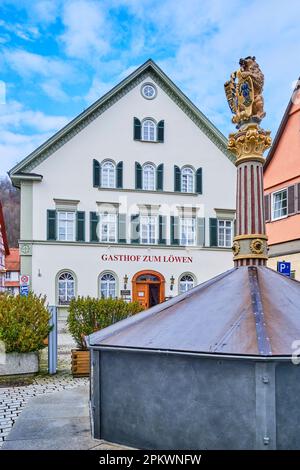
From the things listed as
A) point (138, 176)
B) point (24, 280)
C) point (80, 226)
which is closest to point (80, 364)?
point (24, 280)

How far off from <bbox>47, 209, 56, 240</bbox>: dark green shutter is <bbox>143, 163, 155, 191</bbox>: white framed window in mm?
5008

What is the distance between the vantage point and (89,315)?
11.0 metres

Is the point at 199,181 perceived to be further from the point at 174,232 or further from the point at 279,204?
the point at 279,204

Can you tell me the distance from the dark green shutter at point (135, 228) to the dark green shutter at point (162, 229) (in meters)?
1.13

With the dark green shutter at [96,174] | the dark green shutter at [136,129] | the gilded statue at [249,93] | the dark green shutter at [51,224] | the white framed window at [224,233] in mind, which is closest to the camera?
the gilded statue at [249,93]

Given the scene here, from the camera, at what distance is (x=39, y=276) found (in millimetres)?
21828

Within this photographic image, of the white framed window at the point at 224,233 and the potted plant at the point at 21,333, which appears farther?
Result: the white framed window at the point at 224,233

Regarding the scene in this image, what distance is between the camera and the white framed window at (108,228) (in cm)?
2297

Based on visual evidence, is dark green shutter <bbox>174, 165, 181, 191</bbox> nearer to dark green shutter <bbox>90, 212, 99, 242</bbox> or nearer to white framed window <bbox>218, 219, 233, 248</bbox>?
white framed window <bbox>218, 219, 233, 248</bbox>

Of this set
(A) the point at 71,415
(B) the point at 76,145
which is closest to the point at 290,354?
(A) the point at 71,415

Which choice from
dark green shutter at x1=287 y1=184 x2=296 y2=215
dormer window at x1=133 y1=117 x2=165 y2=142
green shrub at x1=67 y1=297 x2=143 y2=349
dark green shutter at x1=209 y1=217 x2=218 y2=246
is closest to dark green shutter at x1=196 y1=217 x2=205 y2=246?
dark green shutter at x1=209 y1=217 x2=218 y2=246

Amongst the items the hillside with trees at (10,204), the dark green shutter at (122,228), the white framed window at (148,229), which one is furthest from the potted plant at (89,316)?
the hillside with trees at (10,204)

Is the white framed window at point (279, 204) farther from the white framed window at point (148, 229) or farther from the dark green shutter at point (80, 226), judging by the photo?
the dark green shutter at point (80, 226)
